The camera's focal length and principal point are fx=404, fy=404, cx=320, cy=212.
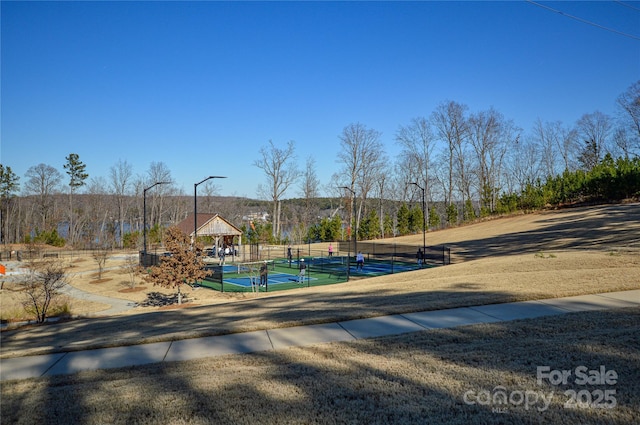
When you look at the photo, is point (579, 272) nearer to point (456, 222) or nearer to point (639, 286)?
point (639, 286)

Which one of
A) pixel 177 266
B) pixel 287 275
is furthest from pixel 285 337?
pixel 287 275

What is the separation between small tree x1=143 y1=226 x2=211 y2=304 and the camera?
20.4m

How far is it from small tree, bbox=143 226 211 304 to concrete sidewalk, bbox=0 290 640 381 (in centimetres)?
1261

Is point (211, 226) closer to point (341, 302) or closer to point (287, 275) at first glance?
point (287, 275)

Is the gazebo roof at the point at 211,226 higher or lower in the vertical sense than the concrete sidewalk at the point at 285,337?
higher

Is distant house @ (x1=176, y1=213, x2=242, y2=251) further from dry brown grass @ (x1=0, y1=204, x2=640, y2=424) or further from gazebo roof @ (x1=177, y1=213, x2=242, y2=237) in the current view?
dry brown grass @ (x1=0, y1=204, x2=640, y2=424)

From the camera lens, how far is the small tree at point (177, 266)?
20438 millimetres

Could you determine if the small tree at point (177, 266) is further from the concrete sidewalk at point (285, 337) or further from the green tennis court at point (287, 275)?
the concrete sidewalk at point (285, 337)

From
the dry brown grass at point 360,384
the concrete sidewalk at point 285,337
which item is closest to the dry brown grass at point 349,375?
the dry brown grass at point 360,384

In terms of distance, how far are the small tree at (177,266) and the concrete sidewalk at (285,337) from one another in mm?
12610

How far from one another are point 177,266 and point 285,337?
1445 centimetres

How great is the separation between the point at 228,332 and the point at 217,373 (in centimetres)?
272

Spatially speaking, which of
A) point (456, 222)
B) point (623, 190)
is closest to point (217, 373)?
point (623, 190)

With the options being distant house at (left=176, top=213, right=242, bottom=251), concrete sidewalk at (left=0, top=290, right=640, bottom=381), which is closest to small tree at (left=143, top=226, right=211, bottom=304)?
concrete sidewalk at (left=0, top=290, right=640, bottom=381)
